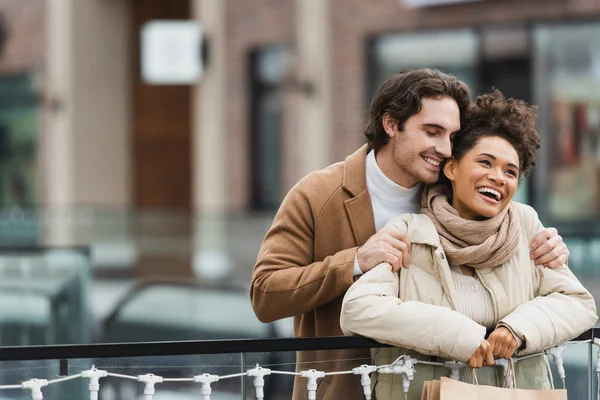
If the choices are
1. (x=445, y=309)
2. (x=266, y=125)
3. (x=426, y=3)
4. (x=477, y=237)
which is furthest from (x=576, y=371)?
(x=266, y=125)

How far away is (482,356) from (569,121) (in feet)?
39.1

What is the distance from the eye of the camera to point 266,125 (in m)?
17.6

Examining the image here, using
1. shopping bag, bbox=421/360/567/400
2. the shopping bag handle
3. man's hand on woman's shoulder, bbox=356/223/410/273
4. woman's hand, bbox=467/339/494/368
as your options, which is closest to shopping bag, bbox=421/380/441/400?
shopping bag, bbox=421/360/567/400

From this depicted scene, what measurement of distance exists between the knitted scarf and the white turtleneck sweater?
265 mm

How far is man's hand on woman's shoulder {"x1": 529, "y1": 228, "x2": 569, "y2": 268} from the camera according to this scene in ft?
11.0

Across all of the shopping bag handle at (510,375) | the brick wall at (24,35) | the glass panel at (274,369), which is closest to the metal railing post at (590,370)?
the shopping bag handle at (510,375)

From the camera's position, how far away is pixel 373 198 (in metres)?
3.65

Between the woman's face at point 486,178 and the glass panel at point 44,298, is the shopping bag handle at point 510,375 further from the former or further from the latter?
the glass panel at point 44,298

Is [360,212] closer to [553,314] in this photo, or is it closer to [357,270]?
[357,270]

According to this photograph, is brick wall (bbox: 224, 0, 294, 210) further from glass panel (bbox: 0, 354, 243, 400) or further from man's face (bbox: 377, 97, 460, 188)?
glass panel (bbox: 0, 354, 243, 400)

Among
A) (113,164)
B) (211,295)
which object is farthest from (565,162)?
(113,164)

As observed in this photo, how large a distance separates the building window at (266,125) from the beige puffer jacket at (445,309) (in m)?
14.0

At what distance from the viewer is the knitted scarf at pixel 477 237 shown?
124 inches

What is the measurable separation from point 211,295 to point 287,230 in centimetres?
483
